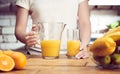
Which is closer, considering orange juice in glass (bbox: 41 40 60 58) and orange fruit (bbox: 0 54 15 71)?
orange fruit (bbox: 0 54 15 71)

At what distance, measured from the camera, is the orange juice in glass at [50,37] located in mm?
1237

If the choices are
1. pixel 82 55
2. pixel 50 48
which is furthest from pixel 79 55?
pixel 50 48

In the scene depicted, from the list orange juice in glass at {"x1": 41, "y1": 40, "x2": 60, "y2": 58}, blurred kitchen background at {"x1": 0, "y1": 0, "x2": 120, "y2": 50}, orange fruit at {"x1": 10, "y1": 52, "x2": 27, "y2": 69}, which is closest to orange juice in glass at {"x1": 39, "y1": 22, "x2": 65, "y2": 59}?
orange juice in glass at {"x1": 41, "y1": 40, "x2": 60, "y2": 58}

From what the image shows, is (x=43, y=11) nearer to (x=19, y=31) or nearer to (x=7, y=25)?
(x=19, y=31)

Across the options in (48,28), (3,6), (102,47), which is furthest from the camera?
(3,6)

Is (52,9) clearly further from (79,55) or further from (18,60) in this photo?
(18,60)

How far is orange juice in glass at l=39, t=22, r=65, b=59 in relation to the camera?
1237mm

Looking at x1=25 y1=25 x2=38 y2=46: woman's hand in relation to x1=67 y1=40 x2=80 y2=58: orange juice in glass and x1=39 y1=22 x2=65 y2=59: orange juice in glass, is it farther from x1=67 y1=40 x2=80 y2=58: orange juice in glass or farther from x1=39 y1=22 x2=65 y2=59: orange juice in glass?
x1=67 y1=40 x2=80 y2=58: orange juice in glass

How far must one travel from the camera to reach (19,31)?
1894 millimetres

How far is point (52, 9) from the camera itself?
1900 millimetres

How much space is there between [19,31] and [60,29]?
691 millimetres

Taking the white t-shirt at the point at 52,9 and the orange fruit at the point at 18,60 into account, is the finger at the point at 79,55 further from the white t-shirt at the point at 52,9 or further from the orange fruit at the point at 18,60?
the white t-shirt at the point at 52,9

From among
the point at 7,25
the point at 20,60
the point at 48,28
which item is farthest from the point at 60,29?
the point at 7,25

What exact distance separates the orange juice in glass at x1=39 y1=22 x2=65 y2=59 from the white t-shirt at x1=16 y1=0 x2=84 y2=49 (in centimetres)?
62
